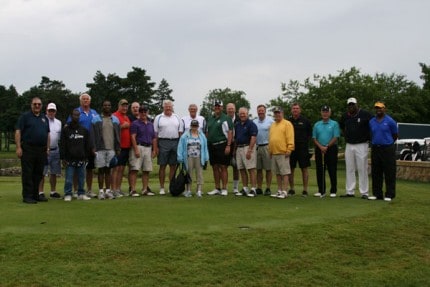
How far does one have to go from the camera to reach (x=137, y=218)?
7766mm

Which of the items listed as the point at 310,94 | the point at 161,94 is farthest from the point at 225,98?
the point at 310,94

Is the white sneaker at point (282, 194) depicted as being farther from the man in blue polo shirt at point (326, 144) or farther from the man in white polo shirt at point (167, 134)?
the man in white polo shirt at point (167, 134)

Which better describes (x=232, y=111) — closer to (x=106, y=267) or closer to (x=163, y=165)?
(x=163, y=165)

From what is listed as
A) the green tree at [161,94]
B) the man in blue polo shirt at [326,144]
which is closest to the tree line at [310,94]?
the green tree at [161,94]

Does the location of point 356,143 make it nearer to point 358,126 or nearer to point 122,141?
point 358,126

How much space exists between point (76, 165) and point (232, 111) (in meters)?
3.76

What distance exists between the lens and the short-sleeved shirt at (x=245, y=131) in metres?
10.9

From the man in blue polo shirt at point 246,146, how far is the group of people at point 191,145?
0.02 m

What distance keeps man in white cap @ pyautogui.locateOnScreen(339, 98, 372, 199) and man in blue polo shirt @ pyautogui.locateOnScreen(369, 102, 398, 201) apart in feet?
0.56

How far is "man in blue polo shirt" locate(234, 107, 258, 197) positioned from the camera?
428 inches

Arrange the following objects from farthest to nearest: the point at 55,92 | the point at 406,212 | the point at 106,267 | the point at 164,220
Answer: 1. the point at 55,92
2. the point at 406,212
3. the point at 164,220
4. the point at 106,267

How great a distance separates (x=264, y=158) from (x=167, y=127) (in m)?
2.42

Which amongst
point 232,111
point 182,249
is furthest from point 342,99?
point 182,249

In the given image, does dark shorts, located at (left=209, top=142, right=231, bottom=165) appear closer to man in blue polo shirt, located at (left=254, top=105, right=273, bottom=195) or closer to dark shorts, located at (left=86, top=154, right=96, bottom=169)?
man in blue polo shirt, located at (left=254, top=105, right=273, bottom=195)
